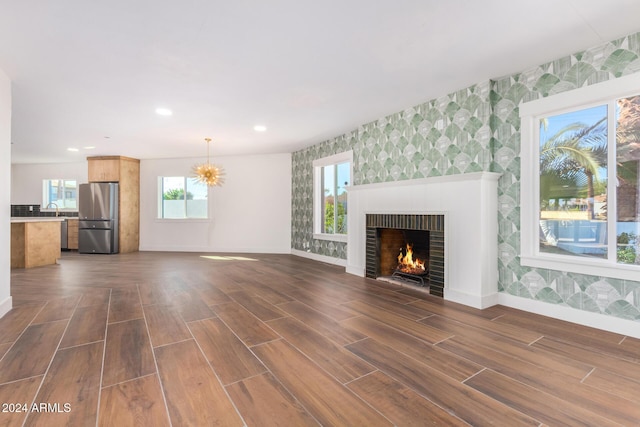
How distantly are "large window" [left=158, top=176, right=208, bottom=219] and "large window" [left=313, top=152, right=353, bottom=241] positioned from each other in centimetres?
320

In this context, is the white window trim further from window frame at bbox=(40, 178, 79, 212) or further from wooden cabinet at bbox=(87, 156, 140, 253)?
window frame at bbox=(40, 178, 79, 212)

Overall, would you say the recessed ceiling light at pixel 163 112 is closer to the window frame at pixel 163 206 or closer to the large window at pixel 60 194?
the window frame at pixel 163 206

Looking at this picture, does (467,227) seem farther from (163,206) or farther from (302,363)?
(163,206)

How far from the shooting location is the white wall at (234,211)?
739 centimetres

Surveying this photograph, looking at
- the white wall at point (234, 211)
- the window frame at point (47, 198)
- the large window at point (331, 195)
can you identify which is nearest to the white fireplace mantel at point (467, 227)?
the large window at point (331, 195)

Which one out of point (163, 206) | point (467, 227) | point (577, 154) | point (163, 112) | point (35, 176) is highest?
point (163, 112)

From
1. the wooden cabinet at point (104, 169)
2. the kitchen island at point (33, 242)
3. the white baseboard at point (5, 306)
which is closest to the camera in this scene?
the white baseboard at point (5, 306)

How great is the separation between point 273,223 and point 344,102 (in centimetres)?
412

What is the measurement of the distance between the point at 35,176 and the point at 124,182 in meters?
3.51

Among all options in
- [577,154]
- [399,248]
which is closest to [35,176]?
[399,248]

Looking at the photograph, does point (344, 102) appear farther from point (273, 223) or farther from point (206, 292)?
point (273, 223)

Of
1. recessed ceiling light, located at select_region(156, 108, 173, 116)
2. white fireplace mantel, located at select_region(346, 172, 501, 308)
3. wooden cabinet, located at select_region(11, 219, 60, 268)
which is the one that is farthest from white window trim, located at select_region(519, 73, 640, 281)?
wooden cabinet, located at select_region(11, 219, 60, 268)

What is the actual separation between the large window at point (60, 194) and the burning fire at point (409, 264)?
923 centimetres

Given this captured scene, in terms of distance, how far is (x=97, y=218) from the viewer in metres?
7.42
